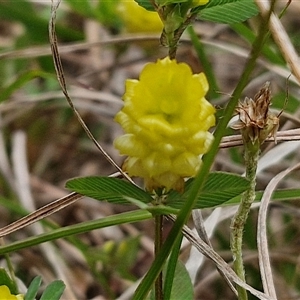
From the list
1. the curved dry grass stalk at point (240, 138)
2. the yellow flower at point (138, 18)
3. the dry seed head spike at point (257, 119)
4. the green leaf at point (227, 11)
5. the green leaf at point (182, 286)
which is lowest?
the green leaf at point (182, 286)

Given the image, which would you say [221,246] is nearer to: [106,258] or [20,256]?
[106,258]

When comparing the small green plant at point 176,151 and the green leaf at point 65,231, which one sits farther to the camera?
the green leaf at point 65,231

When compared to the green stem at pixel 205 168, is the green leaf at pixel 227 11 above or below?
above

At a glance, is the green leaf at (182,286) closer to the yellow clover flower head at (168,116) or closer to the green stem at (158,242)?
the green stem at (158,242)

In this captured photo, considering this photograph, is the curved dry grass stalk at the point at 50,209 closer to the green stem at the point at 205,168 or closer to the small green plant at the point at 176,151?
the small green plant at the point at 176,151

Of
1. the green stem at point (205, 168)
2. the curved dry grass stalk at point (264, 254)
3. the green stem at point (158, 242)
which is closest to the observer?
the green stem at point (205, 168)

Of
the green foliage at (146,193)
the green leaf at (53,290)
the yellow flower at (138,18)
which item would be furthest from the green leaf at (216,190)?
the yellow flower at (138,18)

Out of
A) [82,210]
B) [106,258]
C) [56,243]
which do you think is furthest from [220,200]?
[82,210]

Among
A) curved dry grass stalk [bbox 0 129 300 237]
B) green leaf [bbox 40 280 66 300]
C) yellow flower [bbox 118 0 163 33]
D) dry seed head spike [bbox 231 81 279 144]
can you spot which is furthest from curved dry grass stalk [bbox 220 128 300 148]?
yellow flower [bbox 118 0 163 33]

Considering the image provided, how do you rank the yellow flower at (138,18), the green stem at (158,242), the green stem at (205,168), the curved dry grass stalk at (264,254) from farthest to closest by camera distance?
1. the yellow flower at (138,18)
2. the curved dry grass stalk at (264,254)
3. the green stem at (158,242)
4. the green stem at (205,168)
